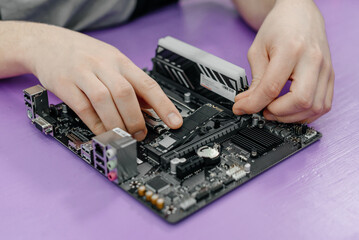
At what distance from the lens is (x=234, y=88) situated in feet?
5.52

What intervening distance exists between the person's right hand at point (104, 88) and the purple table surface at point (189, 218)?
0.57 ft

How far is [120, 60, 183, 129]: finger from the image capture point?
151 centimetres

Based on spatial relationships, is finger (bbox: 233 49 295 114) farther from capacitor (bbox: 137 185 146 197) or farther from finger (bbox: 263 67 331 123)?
capacitor (bbox: 137 185 146 197)

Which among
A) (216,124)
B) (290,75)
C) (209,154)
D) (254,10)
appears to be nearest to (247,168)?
(209,154)

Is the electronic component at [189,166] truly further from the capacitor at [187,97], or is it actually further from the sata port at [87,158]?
the capacitor at [187,97]

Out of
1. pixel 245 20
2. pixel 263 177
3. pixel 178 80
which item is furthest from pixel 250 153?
pixel 245 20

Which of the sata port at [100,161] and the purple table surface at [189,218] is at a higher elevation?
the sata port at [100,161]

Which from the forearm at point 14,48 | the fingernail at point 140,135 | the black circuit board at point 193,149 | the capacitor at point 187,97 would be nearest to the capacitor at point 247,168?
the black circuit board at point 193,149

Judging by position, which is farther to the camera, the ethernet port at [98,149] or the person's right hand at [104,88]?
the person's right hand at [104,88]

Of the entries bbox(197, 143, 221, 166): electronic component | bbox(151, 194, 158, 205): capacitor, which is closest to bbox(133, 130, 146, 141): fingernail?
bbox(197, 143, 221, 166): electronic component

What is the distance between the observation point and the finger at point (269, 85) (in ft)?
5.12

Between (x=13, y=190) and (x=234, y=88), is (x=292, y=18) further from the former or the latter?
(x=13, y=190)

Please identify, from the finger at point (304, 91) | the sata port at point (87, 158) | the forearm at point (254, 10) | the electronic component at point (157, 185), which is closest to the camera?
the electronic component at point (157, 185)

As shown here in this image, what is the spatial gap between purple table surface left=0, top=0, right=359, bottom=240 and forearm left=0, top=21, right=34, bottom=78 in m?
0.14
